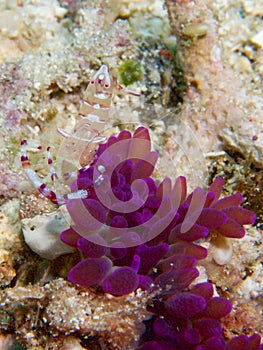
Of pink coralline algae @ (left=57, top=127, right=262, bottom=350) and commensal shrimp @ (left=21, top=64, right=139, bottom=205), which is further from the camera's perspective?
commensal shrimp @ (left=21, top=64, right=139, bottom=205)

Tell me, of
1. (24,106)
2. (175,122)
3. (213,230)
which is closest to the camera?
(213,230)

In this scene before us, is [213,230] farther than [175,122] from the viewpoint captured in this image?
No

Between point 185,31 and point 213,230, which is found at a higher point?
point 185,31

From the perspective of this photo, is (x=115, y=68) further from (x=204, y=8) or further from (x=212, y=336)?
(x=212, y=336)

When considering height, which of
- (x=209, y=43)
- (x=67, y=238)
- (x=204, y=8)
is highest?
(x=204, y=8)

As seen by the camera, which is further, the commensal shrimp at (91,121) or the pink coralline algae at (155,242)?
the commensal shrimp at (91,121)

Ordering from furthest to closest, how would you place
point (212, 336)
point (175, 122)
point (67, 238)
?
point (175, 122), point (67, 238), point (212, 336)

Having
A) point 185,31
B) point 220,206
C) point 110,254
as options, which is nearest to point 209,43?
point 185,31

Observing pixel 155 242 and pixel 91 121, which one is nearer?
pixel 155 242
